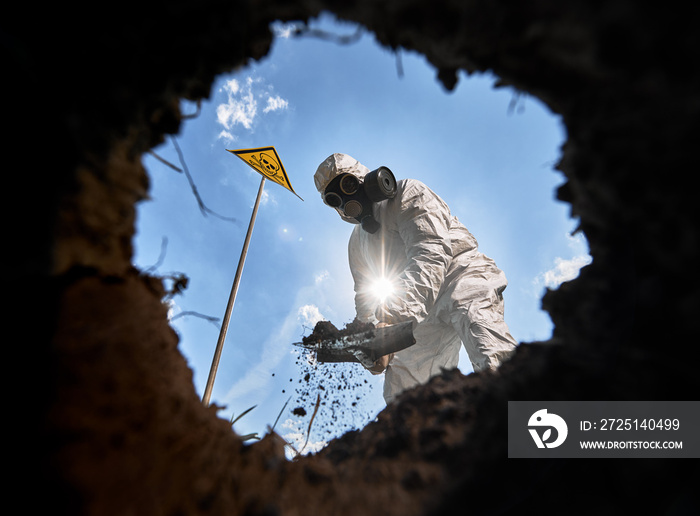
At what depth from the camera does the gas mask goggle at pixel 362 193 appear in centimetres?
316

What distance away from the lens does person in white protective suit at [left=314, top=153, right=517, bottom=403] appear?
2.32 meters

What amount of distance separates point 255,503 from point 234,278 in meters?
2.54

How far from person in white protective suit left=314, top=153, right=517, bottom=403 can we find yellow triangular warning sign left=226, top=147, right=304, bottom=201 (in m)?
0.65

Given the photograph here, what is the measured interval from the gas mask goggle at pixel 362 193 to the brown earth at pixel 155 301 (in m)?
2.49

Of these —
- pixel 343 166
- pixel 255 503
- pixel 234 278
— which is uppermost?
pixel 343 166

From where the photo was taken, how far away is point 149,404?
0.61m

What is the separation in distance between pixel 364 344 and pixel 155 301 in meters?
1.35

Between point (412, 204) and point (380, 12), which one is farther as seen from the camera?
point (412, 204)

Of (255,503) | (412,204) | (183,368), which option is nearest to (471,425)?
(255,503)

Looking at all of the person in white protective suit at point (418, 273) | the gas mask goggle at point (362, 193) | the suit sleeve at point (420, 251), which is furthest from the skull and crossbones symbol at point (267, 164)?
the suit sleeve at point (420, 251)

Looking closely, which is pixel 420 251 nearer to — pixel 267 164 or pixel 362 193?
pixel 362 193

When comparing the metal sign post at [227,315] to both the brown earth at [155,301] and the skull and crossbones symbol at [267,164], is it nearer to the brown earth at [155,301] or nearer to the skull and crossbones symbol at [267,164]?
the skull and crossbones symbol at [267,164]

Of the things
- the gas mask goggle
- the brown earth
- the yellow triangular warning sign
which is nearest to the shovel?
the brown earth

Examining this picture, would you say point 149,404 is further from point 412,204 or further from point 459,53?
point 412,204
